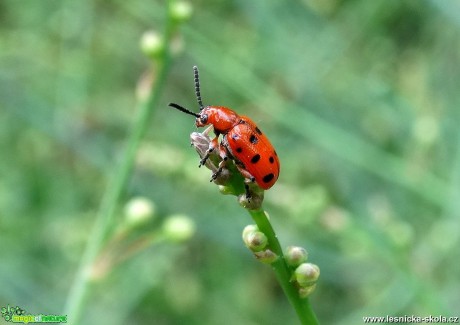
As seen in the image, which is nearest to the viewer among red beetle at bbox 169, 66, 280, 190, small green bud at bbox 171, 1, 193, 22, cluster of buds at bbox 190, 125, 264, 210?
cluster of buds at bbox 190, 125, 264, 210

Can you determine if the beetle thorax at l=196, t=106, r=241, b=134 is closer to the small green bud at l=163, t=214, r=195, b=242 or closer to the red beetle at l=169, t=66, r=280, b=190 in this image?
the red beetle at l=169, t=66, r=280, b=190

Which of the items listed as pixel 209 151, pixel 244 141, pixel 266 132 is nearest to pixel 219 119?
pixel 244 141

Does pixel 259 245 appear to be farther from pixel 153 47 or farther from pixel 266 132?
pixel 266 132

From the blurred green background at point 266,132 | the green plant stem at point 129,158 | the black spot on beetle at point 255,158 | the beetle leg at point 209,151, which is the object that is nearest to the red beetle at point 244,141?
the black spot on beetle at point 255,158

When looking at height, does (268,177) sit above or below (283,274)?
above

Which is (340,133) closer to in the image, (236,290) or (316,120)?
(316,120)

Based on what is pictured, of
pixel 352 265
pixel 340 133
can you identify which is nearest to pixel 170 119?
pixel 340 133

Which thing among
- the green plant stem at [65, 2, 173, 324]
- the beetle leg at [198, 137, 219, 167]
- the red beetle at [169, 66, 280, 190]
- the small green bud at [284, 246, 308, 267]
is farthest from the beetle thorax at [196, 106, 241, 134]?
the small green bud at [284, 246, 308, 267]

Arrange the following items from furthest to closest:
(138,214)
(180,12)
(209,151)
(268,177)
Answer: (138,214), (180,12), (268,177), (209,151)
